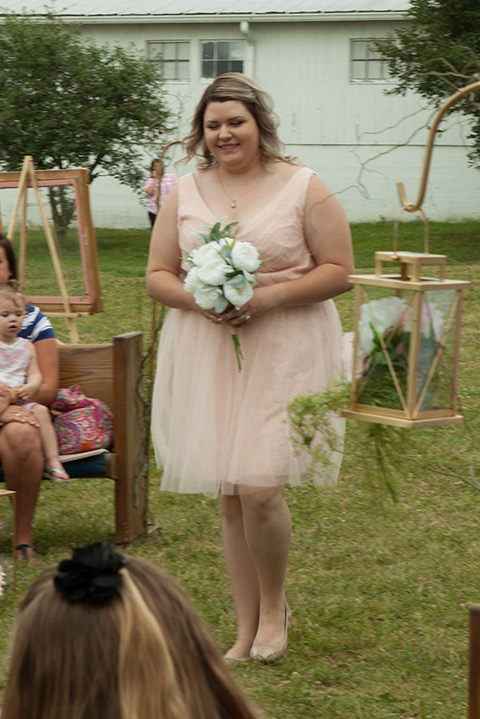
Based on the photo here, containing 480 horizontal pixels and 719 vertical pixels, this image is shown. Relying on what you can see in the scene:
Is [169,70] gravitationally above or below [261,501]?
above

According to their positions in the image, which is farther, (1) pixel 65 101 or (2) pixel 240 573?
(1) pixel 65 101

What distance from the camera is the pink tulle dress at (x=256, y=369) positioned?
352 centimetres

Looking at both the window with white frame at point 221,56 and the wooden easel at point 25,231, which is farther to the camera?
the window with white frame at point 221,56

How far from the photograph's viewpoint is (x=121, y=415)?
16.7 ft

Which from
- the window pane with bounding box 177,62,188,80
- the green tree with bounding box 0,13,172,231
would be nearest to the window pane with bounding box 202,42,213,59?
the window pane with bounding box 177,62,188,80

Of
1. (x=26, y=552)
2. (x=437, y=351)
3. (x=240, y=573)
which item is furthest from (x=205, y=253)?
(x=26, y=552)

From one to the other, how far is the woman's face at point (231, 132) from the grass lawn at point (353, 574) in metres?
1.19

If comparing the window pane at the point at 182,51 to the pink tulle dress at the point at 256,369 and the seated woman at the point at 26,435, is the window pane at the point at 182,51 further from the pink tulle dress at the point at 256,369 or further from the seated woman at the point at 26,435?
the pink tulle dress at the point at 256,369

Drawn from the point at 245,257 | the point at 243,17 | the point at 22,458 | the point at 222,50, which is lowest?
the point at 22,458

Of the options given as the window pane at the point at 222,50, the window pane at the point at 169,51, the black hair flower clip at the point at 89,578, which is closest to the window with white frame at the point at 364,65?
the window pane at the point at 222,50

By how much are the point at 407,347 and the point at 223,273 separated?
33.6 inches

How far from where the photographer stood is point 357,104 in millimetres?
21328

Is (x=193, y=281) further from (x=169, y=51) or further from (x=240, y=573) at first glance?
(x=169, y=51)

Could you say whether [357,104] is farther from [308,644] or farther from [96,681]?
[96,681]
